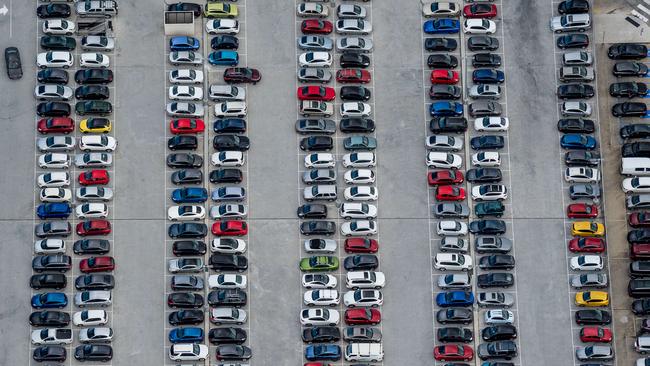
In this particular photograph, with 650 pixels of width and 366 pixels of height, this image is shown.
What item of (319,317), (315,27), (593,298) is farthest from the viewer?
(315,27)

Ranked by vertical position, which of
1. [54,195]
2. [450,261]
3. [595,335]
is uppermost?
[54,195]

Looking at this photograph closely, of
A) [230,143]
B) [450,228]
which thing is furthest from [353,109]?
[450,228]

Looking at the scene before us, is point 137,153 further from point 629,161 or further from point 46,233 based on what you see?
point 629,161

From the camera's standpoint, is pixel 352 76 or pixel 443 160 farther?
pixel 352 76

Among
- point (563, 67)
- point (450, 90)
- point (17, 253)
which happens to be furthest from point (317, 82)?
point (17, 253)

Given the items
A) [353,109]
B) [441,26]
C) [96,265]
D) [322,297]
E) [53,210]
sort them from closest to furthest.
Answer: [322,297] → [96,265] → [53,210] → [353,109] → [441,26]

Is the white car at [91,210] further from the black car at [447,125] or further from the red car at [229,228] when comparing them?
the black car at [447,125]

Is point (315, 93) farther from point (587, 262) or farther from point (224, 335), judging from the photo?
point (587, 262)
